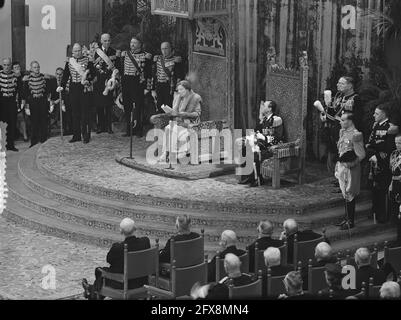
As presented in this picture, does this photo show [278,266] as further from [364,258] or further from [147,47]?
[147,47]

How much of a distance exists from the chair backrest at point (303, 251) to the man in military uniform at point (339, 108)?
344cm

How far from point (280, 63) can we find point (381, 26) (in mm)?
1850

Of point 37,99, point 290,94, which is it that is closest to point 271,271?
point 290,94

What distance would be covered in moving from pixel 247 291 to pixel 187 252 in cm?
190

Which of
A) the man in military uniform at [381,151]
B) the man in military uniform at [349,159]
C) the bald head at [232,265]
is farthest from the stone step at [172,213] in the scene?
the bald head at [232,265]

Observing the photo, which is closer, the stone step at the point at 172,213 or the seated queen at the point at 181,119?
the stone step at the point at 172,213

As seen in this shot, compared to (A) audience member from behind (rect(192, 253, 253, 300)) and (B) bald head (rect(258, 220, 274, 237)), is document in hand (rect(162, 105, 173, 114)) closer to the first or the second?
(B) bald head (rect(258, 220, 274, 237))

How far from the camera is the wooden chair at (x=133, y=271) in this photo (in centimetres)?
1183

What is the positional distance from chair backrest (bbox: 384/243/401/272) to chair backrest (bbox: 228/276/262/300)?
173 cm

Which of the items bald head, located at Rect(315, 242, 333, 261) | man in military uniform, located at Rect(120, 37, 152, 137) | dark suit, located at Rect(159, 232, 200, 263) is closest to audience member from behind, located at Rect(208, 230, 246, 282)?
dark suit, located at Rect(159, 232, 200, 263)

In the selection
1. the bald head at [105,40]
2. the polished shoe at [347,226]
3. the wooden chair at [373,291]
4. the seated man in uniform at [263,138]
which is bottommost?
the polished shoe at [347,226]

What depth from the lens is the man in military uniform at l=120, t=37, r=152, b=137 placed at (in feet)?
60.7

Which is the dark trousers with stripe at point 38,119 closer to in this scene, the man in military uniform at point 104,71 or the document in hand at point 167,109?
the man in military uniform at point 104,71

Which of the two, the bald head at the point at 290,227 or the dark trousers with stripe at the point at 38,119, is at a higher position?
the dark trousers with stripe at the point at 38,119
